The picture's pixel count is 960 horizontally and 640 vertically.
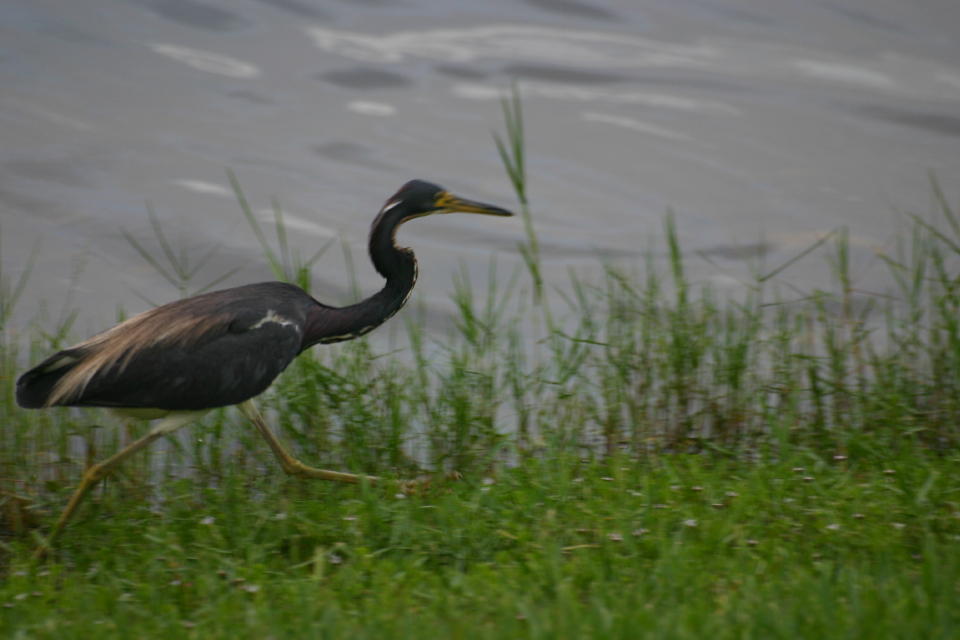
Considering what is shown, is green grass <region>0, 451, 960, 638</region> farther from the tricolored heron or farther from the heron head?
the heron head

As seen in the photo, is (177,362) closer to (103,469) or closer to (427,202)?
(103,469)

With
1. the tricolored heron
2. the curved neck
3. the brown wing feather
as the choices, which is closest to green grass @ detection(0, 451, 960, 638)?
the tricolored heron

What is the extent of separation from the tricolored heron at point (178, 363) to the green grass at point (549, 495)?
397mm

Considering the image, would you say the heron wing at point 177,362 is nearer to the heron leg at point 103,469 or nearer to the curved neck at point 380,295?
the heron leg at point 103,469

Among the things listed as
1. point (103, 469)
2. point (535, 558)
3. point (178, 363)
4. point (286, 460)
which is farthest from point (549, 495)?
point (103, 469)

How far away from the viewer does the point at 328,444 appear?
6.06 metres

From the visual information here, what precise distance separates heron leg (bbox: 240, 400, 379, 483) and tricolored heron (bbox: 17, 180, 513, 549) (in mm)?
13

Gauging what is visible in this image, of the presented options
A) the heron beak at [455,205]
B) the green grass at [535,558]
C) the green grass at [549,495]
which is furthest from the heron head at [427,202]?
the green grass at [535,558]

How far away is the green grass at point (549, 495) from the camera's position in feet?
13.3

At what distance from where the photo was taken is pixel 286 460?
5.62 m

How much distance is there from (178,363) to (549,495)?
1.71 metres

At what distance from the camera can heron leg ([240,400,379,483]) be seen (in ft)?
18.2

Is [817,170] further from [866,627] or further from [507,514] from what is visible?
[866,627]

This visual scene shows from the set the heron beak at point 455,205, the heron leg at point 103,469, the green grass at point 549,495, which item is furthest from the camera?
the heron beak at point 455,205
